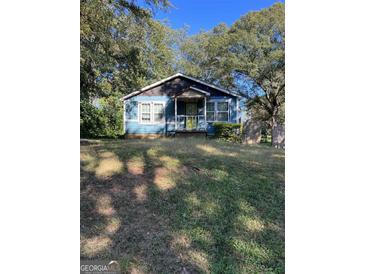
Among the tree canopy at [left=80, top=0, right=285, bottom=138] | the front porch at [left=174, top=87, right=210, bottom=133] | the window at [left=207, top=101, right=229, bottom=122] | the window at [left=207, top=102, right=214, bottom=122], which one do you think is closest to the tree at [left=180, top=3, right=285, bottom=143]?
the tree canopy at [left=80, top=0, right=285, bottom=138]

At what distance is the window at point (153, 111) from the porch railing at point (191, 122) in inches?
28.7

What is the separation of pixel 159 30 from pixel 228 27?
2.13ft

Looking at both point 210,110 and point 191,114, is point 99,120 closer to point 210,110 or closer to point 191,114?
point 191,114

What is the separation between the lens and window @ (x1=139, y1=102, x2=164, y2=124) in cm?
713

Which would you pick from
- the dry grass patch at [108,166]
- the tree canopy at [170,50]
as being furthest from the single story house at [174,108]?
the dry grass patch at [108,166]

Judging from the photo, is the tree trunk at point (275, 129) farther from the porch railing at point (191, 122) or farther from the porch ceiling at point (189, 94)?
the porch ceiling at point (189, 94)

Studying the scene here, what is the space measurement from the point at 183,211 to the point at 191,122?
4.41m

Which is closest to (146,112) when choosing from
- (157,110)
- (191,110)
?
(157,110)

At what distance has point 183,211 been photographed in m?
1.92

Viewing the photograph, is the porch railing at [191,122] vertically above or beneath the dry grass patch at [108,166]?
above

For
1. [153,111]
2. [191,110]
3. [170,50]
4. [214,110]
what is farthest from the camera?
[153,111]

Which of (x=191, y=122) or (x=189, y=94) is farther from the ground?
(x=189, y=94)

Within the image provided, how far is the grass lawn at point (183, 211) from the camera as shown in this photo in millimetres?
1526
